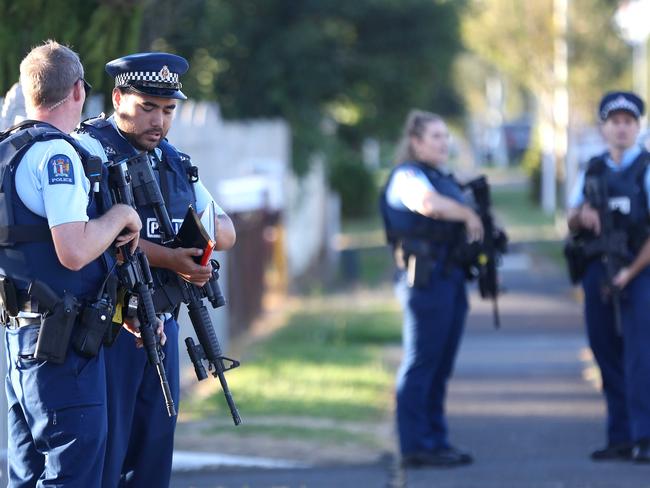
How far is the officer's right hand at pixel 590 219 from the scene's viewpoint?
7.41 m

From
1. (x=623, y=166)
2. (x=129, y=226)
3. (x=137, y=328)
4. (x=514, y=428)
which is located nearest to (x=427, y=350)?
(x=623, y=166)

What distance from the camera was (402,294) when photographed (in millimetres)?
7559

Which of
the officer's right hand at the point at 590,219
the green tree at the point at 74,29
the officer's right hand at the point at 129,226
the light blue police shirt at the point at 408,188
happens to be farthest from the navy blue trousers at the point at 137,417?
the officer's right hand at the point at 590,219

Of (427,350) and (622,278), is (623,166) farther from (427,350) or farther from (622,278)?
(427,350)

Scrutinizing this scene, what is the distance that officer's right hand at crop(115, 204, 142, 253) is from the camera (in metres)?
4.49

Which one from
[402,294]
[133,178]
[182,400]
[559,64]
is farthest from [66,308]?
[559,64]

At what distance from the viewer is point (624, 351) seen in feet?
24.8

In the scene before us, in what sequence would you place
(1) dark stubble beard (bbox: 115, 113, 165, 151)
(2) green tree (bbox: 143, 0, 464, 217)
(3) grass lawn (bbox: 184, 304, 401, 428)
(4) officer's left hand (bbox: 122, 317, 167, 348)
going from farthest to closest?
(2) green tree (bbox: 143, 0, 464, 217) < (3) grass lawn (bbox: 184, 304, 401, 428) < (1) dark stubble beard (bbox: 115, 113, 165, 151) < (4) officer's left hand (bbox: 122, 317, 167, 348)

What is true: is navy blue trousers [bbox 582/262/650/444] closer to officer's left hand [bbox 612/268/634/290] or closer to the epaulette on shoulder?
officer's left hand [bbox 612/268/634/290]

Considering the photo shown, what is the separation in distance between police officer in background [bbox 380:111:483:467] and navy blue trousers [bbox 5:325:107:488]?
3.09 metres

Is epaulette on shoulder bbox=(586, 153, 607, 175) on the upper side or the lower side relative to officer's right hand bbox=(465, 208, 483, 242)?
upper

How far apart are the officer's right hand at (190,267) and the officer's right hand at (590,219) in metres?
3.09

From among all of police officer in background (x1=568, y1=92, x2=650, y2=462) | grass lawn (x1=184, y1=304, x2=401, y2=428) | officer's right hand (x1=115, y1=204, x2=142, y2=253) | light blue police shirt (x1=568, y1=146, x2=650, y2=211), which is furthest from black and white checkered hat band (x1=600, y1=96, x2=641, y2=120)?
officer's right hand (x1=115, y1=204, x2=142, y2=253)

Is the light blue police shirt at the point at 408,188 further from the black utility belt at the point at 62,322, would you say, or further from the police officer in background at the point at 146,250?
the black utility belt at the point at 62,322
